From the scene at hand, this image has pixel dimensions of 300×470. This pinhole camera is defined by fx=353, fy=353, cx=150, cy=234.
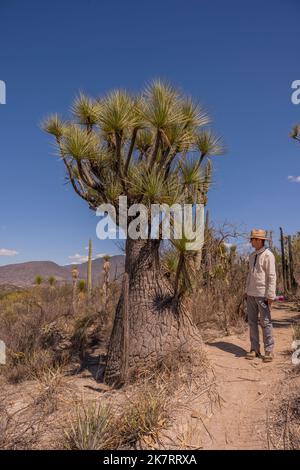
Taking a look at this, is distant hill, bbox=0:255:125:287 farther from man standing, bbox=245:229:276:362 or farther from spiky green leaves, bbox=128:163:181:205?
spiky green leaves, bbox=128:163:181:205

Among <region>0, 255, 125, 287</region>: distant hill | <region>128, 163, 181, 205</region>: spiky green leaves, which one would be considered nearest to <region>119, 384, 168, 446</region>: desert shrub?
<region>128, 163, 181, 205</region>: spiky green leaves

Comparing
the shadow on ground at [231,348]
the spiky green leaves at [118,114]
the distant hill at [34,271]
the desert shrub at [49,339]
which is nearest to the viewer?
the spiky green leaves at [118,114]

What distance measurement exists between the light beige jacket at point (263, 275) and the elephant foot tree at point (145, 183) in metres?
0.84

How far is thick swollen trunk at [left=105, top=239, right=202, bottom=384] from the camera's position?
183 inches

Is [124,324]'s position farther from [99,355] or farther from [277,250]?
[277,250]

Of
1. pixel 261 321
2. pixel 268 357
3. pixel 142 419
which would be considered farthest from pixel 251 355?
pixel 142 419

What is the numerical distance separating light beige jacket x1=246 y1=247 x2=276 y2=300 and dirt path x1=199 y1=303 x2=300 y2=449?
898mm

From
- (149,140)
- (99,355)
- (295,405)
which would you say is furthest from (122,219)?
(295,405)

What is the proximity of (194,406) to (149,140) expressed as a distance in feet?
12.7

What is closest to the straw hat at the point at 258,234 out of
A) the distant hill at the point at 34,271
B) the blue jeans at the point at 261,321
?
the blue jeans at the point at 261,321

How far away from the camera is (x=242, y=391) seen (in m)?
4.01

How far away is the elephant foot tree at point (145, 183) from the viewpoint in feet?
14.8

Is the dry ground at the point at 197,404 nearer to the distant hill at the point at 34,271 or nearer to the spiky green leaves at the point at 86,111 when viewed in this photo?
the spiky green leaves at the point at 86,111

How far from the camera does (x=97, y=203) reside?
552 centimetres
